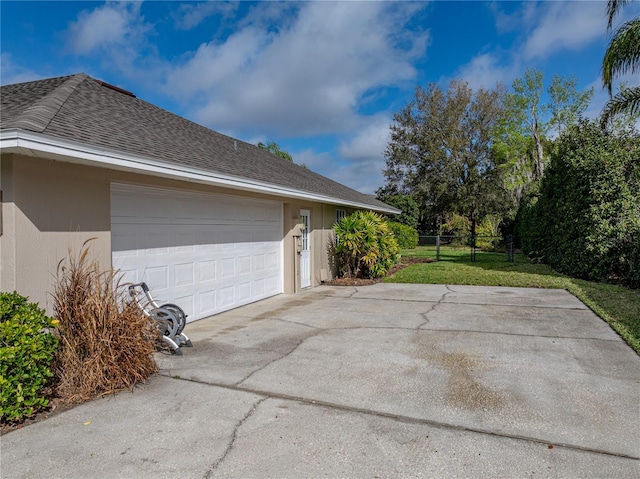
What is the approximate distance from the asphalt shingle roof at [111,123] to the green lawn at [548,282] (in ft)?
21.1

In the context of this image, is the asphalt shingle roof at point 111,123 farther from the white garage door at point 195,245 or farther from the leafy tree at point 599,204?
the leafy tree at point 599,204

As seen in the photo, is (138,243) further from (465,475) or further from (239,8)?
(239,8)

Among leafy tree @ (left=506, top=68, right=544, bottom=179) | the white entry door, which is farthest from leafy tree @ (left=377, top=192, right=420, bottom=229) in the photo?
the white entry door

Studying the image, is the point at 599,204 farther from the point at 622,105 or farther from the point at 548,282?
the point at 622,105

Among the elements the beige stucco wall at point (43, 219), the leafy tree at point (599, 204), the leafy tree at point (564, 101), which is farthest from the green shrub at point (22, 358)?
the leafy tree at point (564, 101)

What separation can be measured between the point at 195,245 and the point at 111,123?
7.83 feet

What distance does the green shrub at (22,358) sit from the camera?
3.18 m

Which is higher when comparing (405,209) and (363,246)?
(405,209)

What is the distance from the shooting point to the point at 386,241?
13000 millimetres

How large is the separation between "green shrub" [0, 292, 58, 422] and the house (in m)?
0.84

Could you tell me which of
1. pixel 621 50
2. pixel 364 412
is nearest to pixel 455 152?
pixel 621 50

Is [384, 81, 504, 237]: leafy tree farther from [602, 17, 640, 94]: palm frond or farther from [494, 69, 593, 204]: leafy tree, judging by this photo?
[602, 17, 640, 94]: palm frond

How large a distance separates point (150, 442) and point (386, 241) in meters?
10.6

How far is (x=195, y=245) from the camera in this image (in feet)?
23.4
